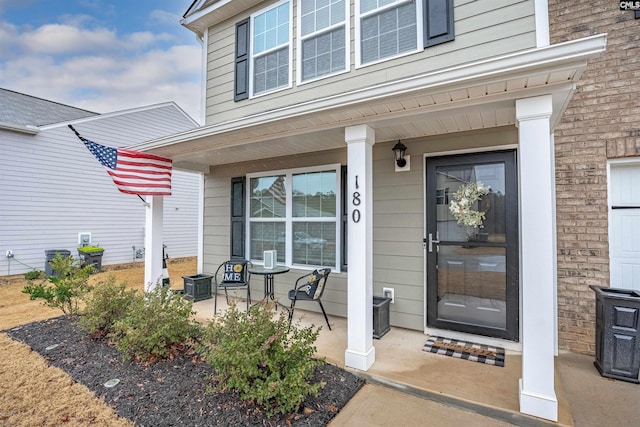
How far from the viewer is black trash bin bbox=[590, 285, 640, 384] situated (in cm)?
269

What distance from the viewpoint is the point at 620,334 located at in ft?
8.97

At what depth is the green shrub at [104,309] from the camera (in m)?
3.53

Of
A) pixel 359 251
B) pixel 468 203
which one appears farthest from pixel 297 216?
pixel 468 203

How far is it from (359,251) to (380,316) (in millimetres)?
1188

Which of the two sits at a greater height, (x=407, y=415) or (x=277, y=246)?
(x=277, y=246)

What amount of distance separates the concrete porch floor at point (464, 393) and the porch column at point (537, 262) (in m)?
0.21

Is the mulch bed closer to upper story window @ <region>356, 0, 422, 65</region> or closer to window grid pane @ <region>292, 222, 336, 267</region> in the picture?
window grid pane @ <region>292, 222, 336, 267</region>

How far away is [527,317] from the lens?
2.24 metres

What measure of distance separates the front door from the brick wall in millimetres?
554

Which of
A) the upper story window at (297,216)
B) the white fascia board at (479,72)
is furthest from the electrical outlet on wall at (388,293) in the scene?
the white fascia board at (479,72)

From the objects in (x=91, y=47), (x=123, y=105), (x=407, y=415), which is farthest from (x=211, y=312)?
(x=123, y=105)

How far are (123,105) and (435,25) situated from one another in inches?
513

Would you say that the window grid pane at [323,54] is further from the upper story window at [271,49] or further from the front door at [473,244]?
the front door at [473,244]

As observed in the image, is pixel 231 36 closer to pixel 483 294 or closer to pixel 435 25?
pixel 435 25
